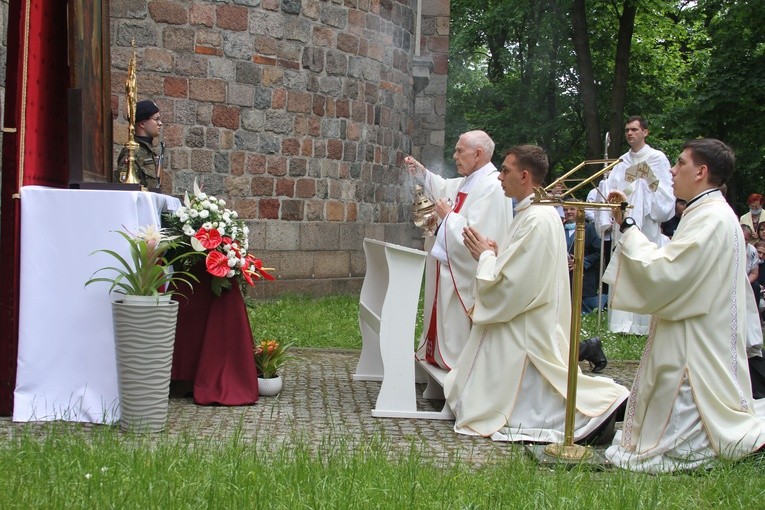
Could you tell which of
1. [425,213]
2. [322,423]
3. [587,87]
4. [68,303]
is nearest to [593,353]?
[425,213]

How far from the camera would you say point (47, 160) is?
6.48m

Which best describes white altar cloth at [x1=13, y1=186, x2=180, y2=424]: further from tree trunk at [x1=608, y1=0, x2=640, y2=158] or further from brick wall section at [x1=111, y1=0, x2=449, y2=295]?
tree trunk at [x1=608, y1=0, x2=640, y2=158]

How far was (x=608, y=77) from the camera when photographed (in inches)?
1160

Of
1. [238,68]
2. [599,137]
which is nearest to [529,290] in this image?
[238,68]

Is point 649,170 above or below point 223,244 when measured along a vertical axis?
above

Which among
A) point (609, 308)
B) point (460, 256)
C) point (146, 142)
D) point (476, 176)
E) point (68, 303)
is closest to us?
point (68, 303)

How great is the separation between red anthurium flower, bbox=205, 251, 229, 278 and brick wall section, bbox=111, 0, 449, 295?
6.22 meters

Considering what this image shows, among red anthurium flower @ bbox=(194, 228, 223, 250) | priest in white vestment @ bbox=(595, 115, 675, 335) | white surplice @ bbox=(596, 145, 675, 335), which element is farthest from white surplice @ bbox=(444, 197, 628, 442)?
white surplice @ bbox=(596, 145, 675, 335)

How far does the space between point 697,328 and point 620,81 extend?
61.3 ft

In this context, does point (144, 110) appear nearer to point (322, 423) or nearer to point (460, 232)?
point (460, 232)

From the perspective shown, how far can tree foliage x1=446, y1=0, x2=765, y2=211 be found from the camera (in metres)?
21.1

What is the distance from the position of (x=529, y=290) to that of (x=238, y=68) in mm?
7910

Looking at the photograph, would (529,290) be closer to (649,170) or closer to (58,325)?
(58,325)

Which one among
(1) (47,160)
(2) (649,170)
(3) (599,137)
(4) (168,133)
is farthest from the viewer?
(3) (599,137)
